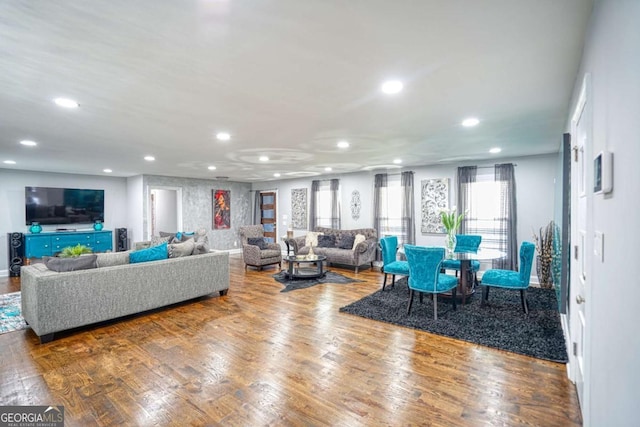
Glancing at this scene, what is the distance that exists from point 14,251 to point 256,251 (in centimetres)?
515

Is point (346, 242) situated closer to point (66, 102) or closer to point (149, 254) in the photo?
point (149, 254)

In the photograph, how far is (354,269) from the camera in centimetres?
741

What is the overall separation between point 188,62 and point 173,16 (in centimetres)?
52

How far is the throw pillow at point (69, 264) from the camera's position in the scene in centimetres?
361

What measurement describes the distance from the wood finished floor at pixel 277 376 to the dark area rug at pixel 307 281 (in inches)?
69.2

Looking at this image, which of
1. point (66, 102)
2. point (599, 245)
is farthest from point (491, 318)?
point (66, 102)

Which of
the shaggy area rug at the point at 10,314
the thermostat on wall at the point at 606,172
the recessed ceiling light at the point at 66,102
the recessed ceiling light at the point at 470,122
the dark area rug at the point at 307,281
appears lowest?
the shaggy area rug at the point at 10,314

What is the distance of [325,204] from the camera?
8797 millimetres

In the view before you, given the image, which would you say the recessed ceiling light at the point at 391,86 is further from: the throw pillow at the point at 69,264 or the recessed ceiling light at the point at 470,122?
the throw pillow at the point at 69,264

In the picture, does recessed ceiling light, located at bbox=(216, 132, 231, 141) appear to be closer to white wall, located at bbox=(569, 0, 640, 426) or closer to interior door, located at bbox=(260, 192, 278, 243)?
white wall, located at bbox=(569, 0, 640, 426)

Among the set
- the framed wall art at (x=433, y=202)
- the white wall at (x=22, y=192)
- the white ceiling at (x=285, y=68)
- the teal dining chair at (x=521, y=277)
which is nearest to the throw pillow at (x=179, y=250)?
the white ceiling at (x=285, y=68)

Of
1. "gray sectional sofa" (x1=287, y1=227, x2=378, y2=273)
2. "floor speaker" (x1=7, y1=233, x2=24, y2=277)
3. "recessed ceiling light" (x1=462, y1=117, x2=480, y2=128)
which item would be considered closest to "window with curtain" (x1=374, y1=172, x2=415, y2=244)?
"gray sectional sofa" (x1=287, y1=227, x2=378, y2=273)

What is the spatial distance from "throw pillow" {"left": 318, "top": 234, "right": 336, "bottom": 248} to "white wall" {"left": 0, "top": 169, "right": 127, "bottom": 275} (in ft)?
18.5

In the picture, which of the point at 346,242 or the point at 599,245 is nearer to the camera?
the point at 599,245
